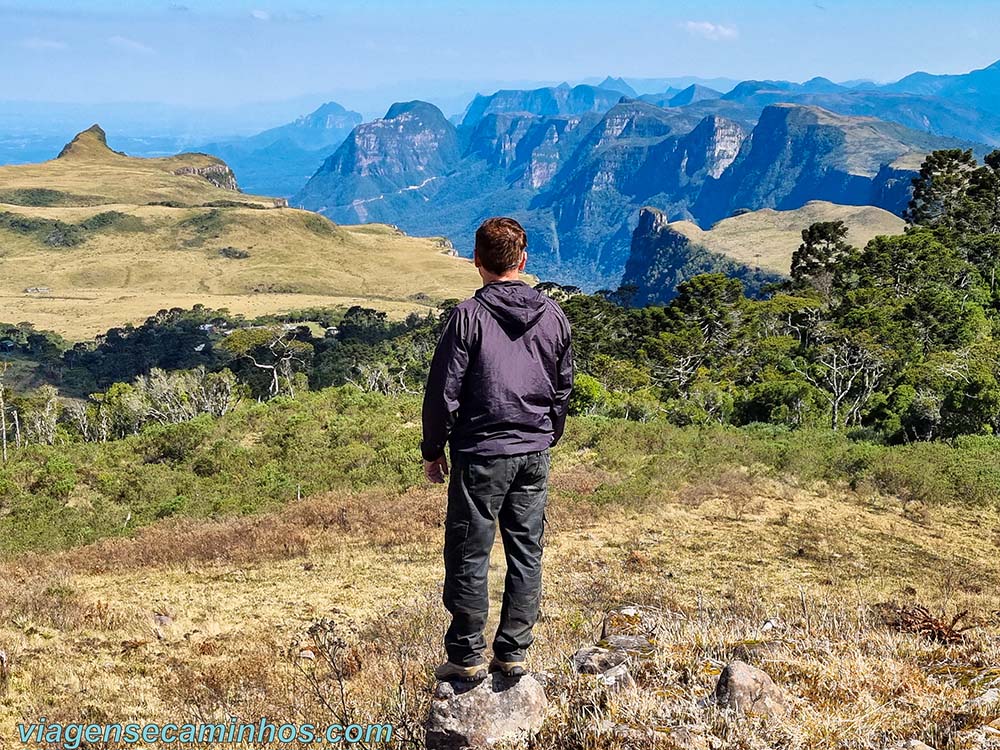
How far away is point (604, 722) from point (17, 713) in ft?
16.2

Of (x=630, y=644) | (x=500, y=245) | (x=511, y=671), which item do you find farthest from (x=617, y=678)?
(x=500, y=245)

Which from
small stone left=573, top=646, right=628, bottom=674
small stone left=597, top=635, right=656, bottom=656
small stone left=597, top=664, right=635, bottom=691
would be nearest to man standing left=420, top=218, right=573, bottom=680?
small stone left=597, top=664, right=635, bottom=691

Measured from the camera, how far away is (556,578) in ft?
35.0

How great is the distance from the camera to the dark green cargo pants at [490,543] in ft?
15.0

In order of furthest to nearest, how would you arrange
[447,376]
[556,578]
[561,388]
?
1. [556,578]
2. [561,388]
3. [447,376]

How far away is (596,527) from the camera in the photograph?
13719 mm

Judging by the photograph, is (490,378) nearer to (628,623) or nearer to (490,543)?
(490,543)

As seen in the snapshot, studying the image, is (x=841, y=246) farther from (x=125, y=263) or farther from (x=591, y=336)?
(x=125, y=263)

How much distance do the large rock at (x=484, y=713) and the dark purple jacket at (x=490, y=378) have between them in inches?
60.0

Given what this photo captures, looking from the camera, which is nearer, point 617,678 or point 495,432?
point 495,432

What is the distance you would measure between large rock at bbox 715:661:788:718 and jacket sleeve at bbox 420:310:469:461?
2414mm

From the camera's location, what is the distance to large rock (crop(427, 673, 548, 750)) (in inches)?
177

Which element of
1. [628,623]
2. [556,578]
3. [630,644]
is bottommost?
[556,578]

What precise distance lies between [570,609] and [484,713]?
4457 mm
